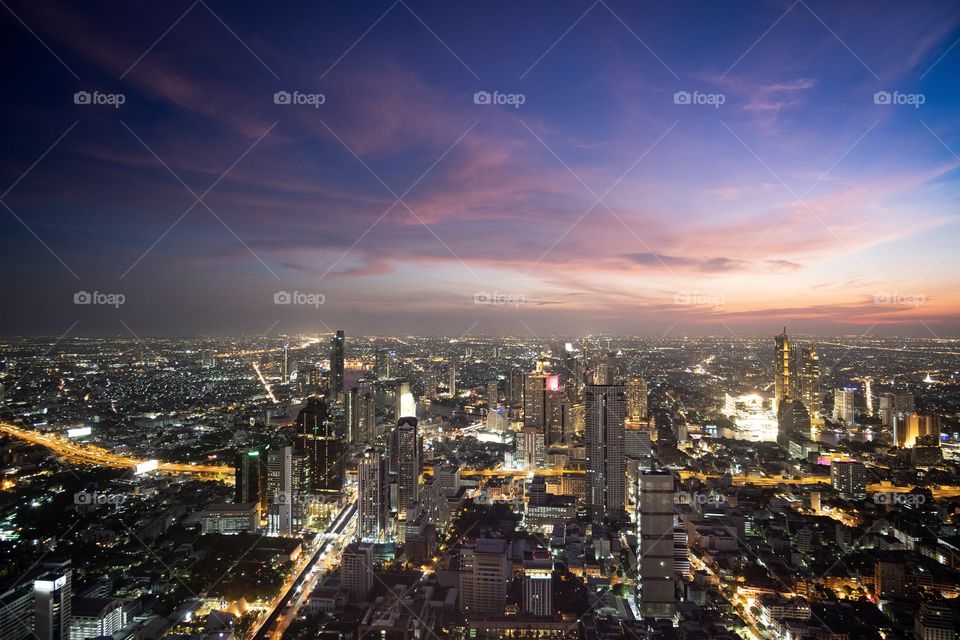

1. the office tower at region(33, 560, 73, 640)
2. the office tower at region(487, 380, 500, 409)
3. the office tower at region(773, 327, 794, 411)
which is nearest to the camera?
the office tower at region(33, 560, 73, 640)

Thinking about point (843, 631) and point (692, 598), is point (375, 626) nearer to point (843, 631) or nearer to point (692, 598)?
point (692, 598)

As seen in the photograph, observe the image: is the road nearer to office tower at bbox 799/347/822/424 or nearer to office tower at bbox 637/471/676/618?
office tower at bbox 637/471/676/618

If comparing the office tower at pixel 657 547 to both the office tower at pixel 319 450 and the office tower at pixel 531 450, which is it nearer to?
the office tower at pixel 319 450

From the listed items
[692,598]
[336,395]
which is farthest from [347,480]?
[692,598]

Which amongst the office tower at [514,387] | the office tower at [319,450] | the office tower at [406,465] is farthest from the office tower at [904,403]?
the office tower at [319,450]

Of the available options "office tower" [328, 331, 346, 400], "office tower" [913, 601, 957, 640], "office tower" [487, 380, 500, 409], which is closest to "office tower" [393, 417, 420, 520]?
"office tower" [328, 331, 346, 400]

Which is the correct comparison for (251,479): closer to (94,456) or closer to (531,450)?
(94,456)
